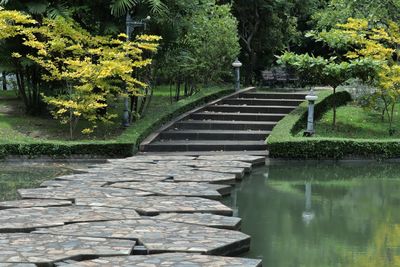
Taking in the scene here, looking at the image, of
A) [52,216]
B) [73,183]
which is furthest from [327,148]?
[52,216]

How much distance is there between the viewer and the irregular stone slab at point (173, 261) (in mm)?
5535

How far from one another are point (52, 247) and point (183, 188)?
3452 mm

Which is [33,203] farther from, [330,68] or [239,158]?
[330,68]

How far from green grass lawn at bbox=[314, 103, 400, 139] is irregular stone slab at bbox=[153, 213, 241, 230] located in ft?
26.8

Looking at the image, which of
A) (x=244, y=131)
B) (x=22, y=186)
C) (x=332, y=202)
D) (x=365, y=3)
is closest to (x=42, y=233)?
(x=22, y=186)

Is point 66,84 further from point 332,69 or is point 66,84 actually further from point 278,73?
point 278,73

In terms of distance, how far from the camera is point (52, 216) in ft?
23.8

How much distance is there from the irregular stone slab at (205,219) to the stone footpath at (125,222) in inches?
0.4

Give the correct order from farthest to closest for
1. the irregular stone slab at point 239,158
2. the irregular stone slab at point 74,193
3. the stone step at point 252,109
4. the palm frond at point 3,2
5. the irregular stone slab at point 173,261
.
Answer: the stone step at point 252,109 → the palm frond at point 3,2 → the irregular stone slab at point 239,158 → the irregular stone slab at point 74,193 → the irregular stone slab at point 173,261

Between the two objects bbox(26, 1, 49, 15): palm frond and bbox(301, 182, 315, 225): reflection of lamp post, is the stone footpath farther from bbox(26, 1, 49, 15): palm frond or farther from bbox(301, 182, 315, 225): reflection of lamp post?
bbox(26, 1, 49, 15): palm frond

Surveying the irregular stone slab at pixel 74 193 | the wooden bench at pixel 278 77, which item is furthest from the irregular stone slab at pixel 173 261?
the wooden bench at pixel 278 77

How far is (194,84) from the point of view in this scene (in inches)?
816

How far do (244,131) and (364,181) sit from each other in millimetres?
4720

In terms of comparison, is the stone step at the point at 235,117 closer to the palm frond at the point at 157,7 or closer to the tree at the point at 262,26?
the palm frond at the point at 157,7
